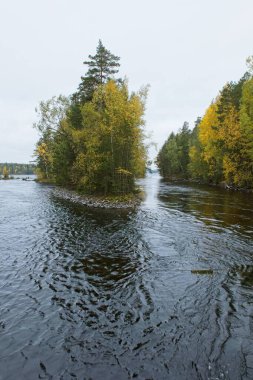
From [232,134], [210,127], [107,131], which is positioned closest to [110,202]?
[107,131]

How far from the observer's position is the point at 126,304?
32.0 feet

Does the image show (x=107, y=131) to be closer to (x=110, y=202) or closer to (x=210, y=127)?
(x=110, y=202)

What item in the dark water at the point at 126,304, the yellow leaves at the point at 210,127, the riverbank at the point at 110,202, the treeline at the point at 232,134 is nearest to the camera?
the dark water at the point at 126,304

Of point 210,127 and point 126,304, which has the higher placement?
point 210,127

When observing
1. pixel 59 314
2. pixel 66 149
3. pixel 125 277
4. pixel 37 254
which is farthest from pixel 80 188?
pixel 59 314

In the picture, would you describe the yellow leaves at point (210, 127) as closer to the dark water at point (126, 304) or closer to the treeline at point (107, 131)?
the treeline at point (107, 131)

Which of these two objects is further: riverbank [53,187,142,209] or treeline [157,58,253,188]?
treeline [157,58,253,188]

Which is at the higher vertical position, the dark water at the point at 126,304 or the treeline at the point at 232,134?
the treeline at the point at 232,134

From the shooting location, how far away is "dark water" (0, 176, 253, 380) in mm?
6957

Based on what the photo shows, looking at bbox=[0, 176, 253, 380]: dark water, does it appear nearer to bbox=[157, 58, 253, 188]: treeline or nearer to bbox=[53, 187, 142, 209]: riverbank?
bbox=[53, 187, 142, 209]: riverbank

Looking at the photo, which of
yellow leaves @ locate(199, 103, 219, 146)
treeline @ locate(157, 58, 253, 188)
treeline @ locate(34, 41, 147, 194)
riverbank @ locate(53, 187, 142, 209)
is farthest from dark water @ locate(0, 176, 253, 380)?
yellow leaves @ locate(199, 103, 219, 146)

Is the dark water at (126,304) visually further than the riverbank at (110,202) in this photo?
No

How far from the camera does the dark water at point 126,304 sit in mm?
6957

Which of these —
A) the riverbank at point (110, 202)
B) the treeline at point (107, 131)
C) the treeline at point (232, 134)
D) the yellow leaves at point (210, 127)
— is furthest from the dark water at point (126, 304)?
the yellow leaves at point (210, 127)
